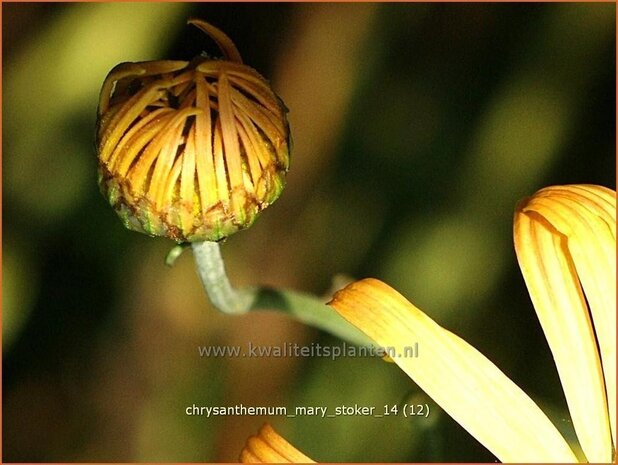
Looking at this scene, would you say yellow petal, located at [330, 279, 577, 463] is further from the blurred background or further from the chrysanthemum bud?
the blurred background

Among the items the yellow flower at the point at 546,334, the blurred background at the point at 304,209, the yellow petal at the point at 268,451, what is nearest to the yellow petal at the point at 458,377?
the yellow flower at the point at 546,334

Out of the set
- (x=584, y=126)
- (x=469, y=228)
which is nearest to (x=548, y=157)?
(x=584, y=126)

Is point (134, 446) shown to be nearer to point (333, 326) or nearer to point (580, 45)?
point (333, 326)

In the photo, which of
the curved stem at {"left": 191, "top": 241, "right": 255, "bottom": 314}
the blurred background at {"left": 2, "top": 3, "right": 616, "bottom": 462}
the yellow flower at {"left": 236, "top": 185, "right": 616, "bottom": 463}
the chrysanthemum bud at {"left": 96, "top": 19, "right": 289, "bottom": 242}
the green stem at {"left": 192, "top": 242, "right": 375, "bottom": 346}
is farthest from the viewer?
the blurred background at {"left": 2, "top": 3, "right": 616, "bottom": 462}

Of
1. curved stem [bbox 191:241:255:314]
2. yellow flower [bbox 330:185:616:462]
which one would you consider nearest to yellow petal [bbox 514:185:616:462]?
yellow flower [bbox 330:185:616:462]

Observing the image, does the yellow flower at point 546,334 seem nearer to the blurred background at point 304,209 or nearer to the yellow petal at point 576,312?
the yellow petal at point 576,312

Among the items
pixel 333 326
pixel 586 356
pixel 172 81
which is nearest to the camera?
pixel 172 81
